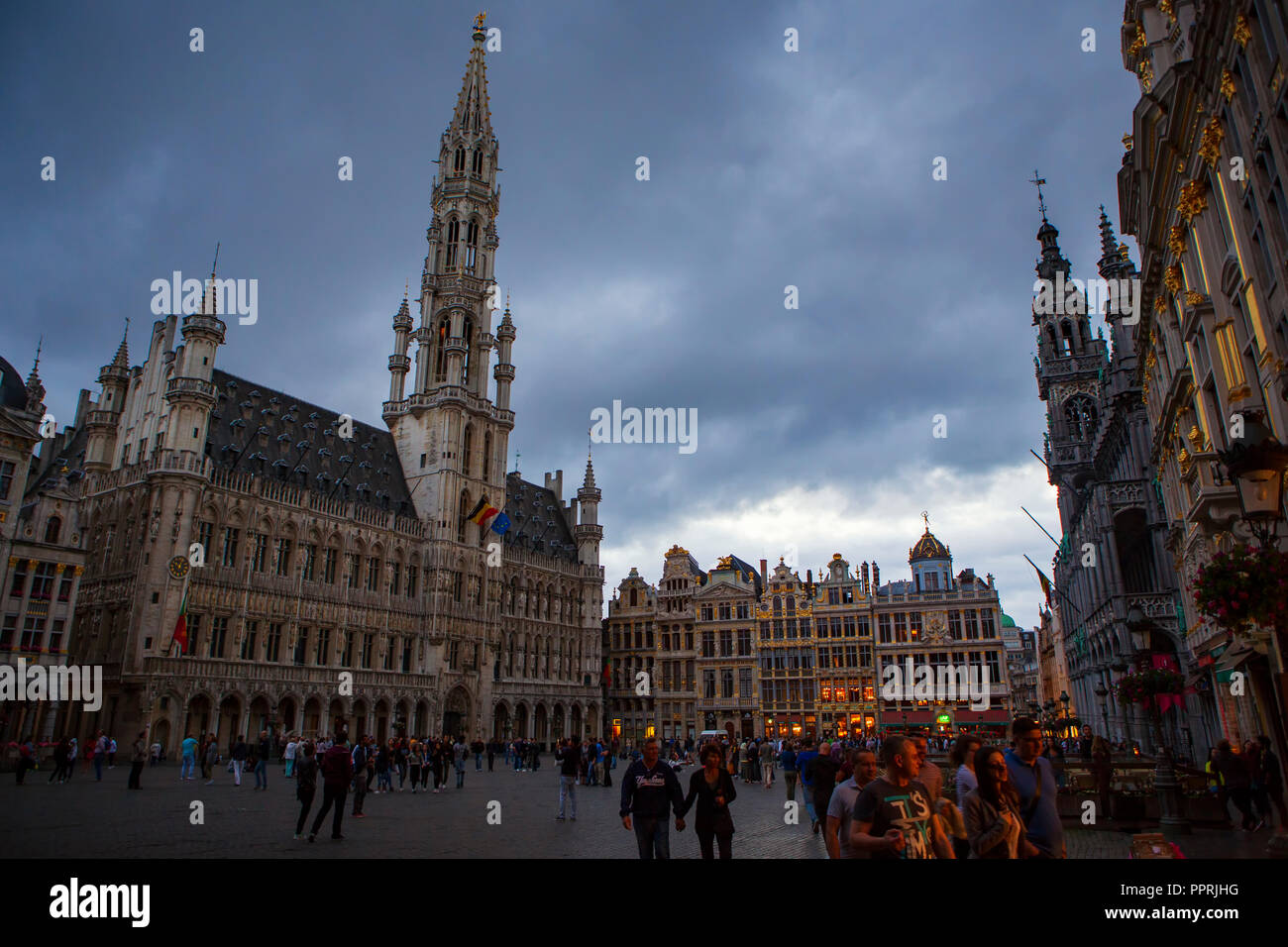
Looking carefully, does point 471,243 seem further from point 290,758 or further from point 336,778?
point 336,778

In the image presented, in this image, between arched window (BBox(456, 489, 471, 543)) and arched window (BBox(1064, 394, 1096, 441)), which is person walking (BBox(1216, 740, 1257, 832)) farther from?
arched window (BBox(456, 489, 471, 543))

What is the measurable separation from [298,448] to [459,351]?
16.5m

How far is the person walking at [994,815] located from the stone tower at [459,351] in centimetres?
5812

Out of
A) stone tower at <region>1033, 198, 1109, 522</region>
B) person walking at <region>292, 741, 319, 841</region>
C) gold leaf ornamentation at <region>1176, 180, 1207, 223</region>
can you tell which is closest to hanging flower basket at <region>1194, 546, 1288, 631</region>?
gold leaf ornamentation at <region>1176, 180, 1207, 223</region>

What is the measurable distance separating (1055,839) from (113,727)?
1858 inches

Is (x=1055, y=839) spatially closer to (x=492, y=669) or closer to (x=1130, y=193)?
(x=1130, y=193)

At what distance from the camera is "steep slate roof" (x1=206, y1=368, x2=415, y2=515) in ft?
165

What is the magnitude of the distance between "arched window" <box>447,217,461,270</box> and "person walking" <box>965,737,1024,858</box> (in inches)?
2835

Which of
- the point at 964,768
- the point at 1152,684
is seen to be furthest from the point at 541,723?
the point at 964,768

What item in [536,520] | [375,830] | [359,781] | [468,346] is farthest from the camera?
[536,520]

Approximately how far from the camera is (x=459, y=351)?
6562 centimetres

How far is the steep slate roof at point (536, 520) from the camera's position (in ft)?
246

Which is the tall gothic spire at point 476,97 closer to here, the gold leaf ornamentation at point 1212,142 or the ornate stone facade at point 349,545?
the ornate stone facade at point 349,545
